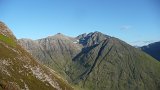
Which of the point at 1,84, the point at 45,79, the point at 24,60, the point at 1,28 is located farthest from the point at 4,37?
the point at 1,84

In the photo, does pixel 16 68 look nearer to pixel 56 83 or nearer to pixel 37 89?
pixel 37 89

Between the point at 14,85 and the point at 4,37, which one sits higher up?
the point at 4,37

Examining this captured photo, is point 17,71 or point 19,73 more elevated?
point 17,71

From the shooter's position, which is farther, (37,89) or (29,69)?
(29,69)

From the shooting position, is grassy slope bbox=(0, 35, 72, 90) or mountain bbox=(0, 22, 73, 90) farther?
grassy slope bbox=(0, 35, 72, 90)

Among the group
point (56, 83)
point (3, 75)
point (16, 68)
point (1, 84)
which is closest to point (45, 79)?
point (56, 83)

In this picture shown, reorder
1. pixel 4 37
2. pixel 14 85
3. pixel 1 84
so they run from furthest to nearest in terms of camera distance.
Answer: pixel 4 37, pixel 14 85, pixel 1 84

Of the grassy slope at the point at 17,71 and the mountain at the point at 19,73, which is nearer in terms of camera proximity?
the mountain at the point at 19,73

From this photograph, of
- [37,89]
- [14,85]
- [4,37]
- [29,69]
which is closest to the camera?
[14,85]

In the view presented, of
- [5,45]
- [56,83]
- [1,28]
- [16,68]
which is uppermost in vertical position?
[1,28]
